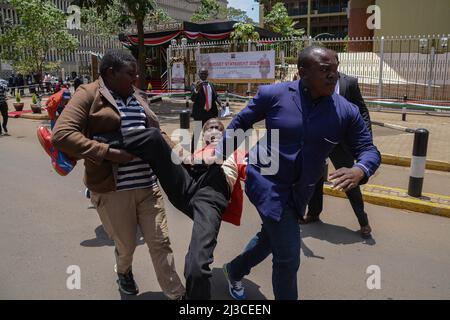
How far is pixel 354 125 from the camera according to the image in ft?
8.61

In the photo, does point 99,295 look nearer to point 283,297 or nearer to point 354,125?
point 283,297

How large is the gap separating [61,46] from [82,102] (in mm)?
36015

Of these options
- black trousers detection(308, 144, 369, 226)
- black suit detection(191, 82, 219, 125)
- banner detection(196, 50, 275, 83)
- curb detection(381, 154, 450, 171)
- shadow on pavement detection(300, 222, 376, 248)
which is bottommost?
shadow on pavement detection(300, 222, 376, 248)

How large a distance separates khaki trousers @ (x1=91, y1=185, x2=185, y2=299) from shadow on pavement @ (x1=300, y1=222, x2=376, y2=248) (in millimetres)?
1717

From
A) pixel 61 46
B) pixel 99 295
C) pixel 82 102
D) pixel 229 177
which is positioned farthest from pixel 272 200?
pixel 61 46

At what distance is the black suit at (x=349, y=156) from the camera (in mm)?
4246

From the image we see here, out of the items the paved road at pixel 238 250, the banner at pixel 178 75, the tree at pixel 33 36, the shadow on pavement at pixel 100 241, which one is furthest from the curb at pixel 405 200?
the tree at pixel 33 36

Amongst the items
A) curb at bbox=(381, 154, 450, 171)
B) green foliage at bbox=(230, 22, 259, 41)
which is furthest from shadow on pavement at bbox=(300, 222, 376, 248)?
green foliage at bbox=(230, 22, 259, 41)

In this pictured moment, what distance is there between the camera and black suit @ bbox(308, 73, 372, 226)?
4246 millimetres

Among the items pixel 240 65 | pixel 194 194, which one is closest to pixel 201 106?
pixel 194 194

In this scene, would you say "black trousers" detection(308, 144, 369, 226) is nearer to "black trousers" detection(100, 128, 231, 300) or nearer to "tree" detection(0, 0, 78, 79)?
"black trousers" detection(100, 128, 231, 300)

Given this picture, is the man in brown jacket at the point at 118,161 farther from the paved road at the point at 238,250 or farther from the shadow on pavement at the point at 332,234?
the shadow on pavement at the point at 332,234

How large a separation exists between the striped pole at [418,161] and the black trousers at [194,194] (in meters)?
3.40

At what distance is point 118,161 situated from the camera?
2.64 meters
